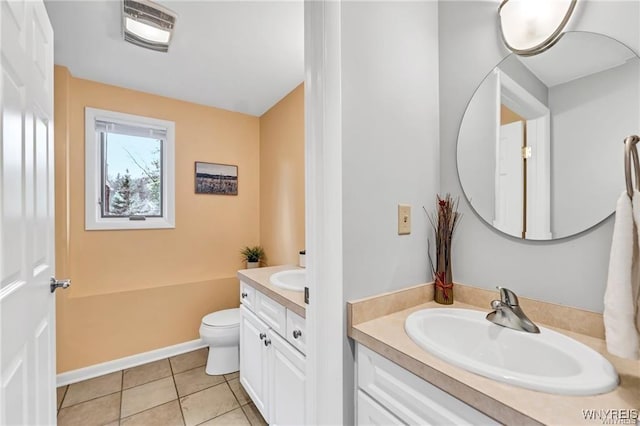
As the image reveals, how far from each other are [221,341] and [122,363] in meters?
0.92

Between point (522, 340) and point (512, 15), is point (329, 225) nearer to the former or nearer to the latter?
point (522, 340)

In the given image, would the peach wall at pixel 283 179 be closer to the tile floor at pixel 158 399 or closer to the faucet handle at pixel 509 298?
the tile floor at pixel 158 399

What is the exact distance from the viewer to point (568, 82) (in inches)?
36.7

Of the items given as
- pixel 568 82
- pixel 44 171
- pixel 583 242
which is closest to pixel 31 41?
pixel 44 171

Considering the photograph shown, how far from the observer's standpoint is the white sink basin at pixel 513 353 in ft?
1.96

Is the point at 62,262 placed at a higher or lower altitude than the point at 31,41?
lower

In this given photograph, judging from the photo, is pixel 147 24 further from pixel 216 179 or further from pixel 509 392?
pixel 509 392

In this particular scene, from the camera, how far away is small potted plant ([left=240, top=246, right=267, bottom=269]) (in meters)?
2.84

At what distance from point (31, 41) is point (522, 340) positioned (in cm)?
189

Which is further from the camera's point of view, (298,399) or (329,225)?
(298,399)

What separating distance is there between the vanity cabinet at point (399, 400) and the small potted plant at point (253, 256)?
6.76ft

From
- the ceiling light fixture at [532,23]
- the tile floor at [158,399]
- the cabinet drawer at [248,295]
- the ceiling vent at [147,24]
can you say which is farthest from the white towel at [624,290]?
the ceiling vent at [147,24]

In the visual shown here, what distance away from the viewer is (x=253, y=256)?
9.43ft

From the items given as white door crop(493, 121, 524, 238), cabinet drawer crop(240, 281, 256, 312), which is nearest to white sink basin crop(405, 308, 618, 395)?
white door crop(493, 121, 524, 238)
